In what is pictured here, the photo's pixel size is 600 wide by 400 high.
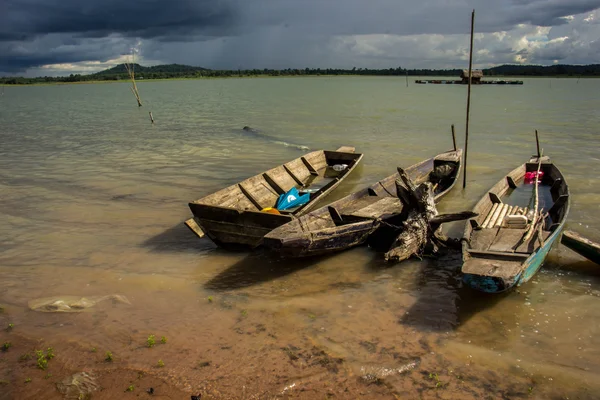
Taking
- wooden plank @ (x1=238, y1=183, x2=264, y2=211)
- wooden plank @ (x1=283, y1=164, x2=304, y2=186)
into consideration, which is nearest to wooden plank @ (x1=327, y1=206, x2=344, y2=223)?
wooden plank @ (x1=238, y1=183, x2=264, y2=211)

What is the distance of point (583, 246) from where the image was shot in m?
7.72

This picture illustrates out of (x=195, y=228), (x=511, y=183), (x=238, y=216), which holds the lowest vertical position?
(x=511, y=183)

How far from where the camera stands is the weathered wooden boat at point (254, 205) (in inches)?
327

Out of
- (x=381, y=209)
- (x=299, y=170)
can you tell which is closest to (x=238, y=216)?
(x=381, y=209)

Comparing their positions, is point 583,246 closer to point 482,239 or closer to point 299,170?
point 482,239

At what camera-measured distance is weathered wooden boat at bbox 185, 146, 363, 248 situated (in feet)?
27.2

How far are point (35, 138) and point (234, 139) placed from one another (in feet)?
40.1

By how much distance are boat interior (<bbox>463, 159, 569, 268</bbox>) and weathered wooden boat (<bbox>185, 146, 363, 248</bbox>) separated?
3.56 m

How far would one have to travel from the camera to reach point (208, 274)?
26.2ft

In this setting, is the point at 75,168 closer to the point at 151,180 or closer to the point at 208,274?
the point at 151,180

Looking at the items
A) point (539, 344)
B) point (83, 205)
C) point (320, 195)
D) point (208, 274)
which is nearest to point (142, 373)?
point (208, 274)

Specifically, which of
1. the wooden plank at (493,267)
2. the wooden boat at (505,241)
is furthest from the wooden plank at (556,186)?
the wooden plank at (493,267)

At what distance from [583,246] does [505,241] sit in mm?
1310

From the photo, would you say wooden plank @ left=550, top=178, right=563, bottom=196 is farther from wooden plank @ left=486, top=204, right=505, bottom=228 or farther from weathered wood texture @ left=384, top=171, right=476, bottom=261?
weathered wood texture @ left=384, top=171, right=476, bottom=261
